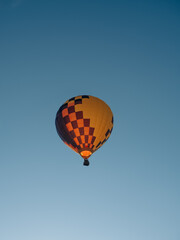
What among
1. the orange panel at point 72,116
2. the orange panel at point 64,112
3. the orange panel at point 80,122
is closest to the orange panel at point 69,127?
the orange panel at point 72,116

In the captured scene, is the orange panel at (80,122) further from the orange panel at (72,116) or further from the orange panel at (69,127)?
the orange panel at (69,127)

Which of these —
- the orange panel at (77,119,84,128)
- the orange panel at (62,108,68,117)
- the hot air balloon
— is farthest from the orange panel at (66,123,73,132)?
the orange panel at (62,108,68,117)

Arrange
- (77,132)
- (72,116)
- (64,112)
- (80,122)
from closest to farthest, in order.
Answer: (77,132) < (80,122) < (72,116) < (64,112)

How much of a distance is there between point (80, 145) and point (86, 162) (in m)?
1.14

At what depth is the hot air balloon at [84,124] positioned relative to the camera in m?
15.8

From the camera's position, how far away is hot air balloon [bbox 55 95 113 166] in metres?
15.8

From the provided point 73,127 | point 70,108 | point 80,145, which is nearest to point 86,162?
point 80,145

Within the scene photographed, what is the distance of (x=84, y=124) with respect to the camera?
15.9 m

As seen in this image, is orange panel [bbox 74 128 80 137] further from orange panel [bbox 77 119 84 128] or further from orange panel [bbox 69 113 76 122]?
orange panel [bbox 69 113 76 122]

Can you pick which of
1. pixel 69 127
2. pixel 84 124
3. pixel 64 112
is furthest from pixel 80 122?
pixel 64 112

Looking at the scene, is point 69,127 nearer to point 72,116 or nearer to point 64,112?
point 72,116

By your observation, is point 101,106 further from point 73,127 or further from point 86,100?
point 73,127

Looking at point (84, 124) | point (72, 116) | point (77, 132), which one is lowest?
point (77, 132)

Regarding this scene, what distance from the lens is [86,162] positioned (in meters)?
15.2
